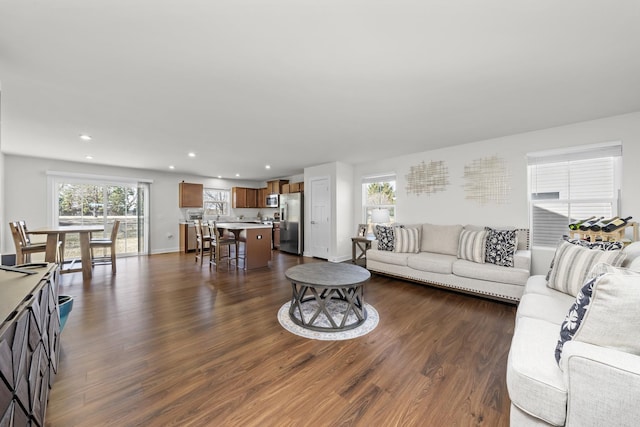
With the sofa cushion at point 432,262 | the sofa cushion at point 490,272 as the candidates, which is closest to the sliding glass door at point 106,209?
the sofa cushion at point 432,262

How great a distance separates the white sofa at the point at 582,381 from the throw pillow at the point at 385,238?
295 centimetres

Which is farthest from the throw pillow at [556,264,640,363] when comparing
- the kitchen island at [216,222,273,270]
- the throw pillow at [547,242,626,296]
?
the kitchen island at [216,222,273,270]

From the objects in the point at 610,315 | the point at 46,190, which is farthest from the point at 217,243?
the point at 610,315

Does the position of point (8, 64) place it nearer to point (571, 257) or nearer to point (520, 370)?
point (520, 370)

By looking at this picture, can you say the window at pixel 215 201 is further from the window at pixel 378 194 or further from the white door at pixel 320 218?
the window at pixel 378 194

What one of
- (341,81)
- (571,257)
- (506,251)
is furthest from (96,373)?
(506,251)

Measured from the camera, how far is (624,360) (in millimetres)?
978

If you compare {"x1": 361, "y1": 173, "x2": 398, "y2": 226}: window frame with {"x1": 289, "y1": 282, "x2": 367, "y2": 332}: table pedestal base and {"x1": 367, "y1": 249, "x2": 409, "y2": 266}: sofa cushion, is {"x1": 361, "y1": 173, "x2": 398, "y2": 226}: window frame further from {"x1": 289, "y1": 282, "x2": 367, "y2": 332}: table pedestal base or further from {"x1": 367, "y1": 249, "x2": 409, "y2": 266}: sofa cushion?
{"x1": 289, "y1": 282, "x2": 367, "y2": 332}: table pedestal base

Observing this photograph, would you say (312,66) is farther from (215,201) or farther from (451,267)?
(215,201)

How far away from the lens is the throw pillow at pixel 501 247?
3.18 metres

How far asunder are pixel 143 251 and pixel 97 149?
315 centimetres

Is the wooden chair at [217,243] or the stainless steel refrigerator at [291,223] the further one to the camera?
the stainless steel refrigerator at [291,223]

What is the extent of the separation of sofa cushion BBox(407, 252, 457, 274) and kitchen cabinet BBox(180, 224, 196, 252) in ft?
19.2

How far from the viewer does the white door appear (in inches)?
227
